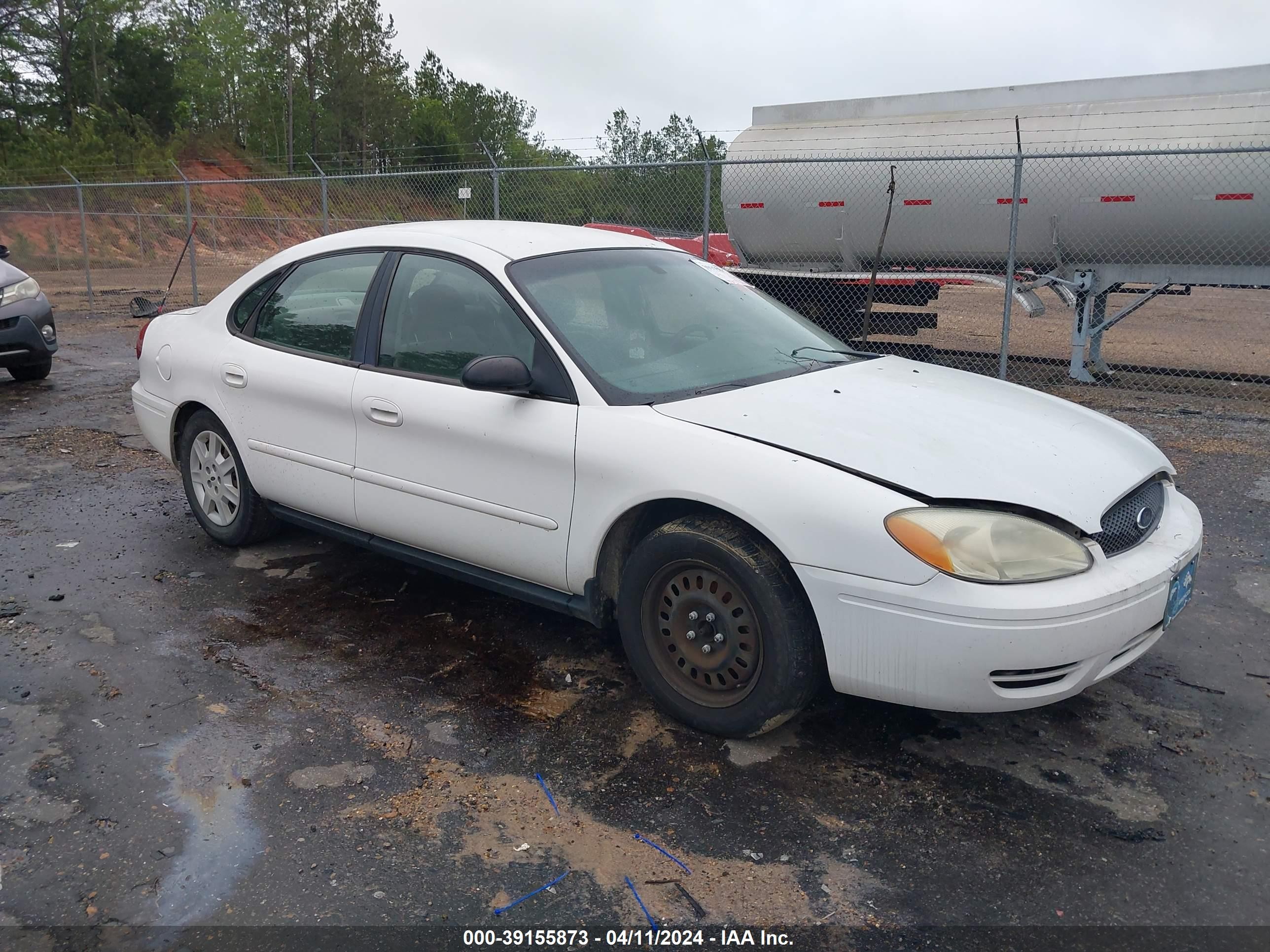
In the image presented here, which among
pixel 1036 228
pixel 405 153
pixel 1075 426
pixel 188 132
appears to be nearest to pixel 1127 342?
pixel 1036 228

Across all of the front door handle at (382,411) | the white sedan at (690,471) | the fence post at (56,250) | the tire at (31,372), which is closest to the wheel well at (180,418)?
the white sedan at (690,471)

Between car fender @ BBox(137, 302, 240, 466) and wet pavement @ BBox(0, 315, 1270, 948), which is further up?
car fender @ BBox(137, 302, 240, 466)

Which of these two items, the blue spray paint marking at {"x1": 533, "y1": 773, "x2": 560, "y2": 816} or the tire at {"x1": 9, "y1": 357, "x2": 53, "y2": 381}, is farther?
the tire at {"x1": 9, "y1": 357, "x2": 53, "y2": 381}

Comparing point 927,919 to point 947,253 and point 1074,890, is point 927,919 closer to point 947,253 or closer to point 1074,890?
point 1074,890

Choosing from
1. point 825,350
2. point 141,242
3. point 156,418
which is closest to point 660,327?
point 825,350

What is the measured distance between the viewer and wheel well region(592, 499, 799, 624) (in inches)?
125

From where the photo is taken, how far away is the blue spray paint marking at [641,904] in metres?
2.32

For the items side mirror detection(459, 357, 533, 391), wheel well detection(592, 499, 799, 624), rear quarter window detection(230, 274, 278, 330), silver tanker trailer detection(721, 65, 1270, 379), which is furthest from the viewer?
silver tanker trailer detection(721, 65, 1270, 379)

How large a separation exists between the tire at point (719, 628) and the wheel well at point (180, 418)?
275 centimetres

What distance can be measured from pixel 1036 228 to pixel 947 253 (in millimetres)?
995

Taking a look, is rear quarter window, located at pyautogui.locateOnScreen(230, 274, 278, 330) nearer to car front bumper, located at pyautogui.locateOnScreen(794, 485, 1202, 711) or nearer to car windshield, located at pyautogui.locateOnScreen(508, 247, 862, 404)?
car windshield, located at pyautogui.locateOnScreen(508, 247, 862, 404)

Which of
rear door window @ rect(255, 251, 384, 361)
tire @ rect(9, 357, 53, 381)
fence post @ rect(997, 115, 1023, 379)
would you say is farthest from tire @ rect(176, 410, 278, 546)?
fence post @ rect(997, 115, 1023, 379)

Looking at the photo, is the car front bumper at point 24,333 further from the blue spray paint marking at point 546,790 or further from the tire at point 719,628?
the blue spray paint marking at point 546,790

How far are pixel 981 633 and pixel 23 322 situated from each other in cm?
959
